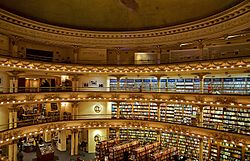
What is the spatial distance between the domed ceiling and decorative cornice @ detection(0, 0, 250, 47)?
506 mm

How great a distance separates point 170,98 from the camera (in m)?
17.3

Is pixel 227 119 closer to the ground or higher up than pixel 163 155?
higher up

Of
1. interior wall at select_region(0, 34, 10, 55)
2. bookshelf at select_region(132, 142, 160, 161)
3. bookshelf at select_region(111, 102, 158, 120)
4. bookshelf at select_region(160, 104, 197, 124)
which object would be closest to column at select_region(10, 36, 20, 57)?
interior wall at select_region(0, 34, 10, 55)

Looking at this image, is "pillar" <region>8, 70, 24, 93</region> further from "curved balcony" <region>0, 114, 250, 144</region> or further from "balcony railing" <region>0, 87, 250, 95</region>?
"curved balcony" <region>0, 114, 250, 144</region>

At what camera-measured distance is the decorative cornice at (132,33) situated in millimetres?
13688

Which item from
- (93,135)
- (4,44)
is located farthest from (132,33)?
(4,44)

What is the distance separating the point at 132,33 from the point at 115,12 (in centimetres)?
244

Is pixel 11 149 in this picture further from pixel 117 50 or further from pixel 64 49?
pixel 117 50

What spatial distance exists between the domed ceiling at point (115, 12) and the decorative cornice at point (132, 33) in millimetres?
506

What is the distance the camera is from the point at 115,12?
17656 millimetres

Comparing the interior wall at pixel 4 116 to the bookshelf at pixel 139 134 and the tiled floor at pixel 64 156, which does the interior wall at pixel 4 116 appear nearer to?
the tiled floor at pixel 64 156

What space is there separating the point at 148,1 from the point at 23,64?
9.80m

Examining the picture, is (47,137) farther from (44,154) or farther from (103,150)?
(103,150)

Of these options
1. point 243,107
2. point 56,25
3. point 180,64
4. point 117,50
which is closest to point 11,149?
point 56,25
